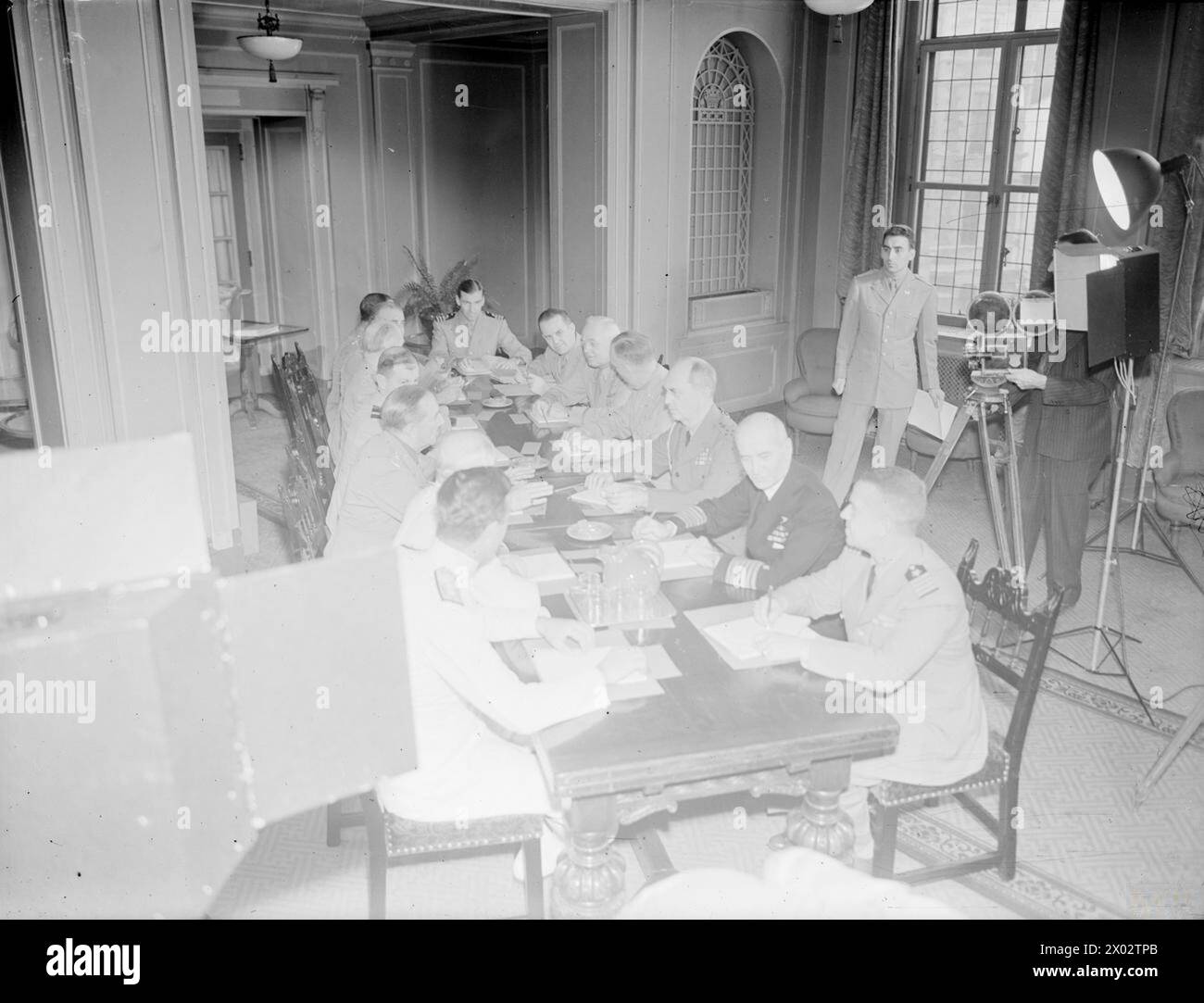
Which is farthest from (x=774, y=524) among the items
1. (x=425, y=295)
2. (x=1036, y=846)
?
(x=425, y=295)

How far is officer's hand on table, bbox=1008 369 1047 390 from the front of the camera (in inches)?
200

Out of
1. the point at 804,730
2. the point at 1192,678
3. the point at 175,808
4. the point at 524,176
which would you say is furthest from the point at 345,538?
the point at 524,176

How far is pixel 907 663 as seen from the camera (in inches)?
113

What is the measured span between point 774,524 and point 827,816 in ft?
4.04

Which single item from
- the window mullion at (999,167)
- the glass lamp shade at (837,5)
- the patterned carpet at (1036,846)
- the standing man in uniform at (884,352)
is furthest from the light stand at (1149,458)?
the glass lamp shade at (837,5)

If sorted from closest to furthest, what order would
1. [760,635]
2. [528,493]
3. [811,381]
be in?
[760,635], [528,493], [811,381]

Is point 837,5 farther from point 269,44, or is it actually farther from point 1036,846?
point 1036,846

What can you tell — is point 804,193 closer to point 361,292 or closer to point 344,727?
point 361,292

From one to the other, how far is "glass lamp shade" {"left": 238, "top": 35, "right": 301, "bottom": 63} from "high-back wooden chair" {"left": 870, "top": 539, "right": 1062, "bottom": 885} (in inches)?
261

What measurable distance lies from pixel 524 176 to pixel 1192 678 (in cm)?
801

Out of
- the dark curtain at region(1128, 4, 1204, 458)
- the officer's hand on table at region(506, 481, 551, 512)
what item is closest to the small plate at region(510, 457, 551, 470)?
the officer's hand on table at region(506, 481, 551, 512)

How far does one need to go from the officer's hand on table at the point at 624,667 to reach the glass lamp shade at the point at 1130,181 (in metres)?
3.07

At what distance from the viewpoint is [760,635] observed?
3061 millimetres

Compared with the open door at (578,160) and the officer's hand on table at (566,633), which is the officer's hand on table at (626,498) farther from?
the open door at (578,160)
